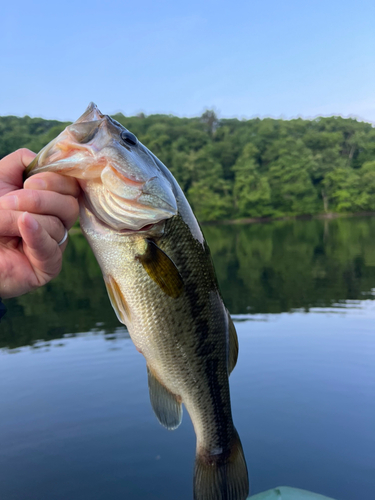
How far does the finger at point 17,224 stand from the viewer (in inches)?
64.1

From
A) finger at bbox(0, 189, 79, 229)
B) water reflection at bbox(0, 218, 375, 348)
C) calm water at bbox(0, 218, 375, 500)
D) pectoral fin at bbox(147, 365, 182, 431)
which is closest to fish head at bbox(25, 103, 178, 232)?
finger at bbox(0, 189, 79, 229)

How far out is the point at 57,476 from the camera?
549 cm

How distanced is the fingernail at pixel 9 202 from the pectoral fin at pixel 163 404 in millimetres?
994

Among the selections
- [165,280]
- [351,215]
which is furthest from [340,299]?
[351,215]

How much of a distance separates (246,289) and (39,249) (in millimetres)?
15068

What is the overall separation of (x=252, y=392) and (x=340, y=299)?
7.51 metres

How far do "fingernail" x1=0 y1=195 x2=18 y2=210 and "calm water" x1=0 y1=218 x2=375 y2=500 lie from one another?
449cm

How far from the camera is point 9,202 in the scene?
1.61m

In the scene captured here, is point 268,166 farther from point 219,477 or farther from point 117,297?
point 117,297

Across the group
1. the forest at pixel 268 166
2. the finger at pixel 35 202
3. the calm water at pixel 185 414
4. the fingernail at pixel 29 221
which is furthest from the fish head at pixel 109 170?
the forest at pixel 268 166

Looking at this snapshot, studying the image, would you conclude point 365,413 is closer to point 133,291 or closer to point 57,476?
point 57,476

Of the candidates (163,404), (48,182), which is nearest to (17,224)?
(48,182)

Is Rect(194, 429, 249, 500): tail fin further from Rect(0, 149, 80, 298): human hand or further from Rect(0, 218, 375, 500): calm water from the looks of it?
Rect(0, 218, 375, 500): calm water

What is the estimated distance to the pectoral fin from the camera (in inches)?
82.8
